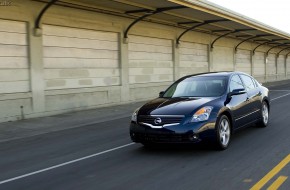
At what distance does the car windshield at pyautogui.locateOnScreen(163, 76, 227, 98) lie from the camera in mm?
8617

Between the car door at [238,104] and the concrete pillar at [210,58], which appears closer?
the car door at [238,104]

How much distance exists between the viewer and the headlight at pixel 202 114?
7.41m

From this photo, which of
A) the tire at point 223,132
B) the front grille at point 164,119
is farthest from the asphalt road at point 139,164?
the front grille at point 164,119

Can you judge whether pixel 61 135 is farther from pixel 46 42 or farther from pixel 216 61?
pixel 216 61

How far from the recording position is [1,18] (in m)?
13.0

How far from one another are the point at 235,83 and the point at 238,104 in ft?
2.23

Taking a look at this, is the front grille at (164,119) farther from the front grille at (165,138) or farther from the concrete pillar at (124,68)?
the concrete pillar at (124,68)

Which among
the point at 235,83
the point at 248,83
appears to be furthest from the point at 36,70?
the point at 235,83

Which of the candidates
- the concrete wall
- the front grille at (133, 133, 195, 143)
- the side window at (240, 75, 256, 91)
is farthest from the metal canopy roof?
the front grille at (133, 133, 195, 143)

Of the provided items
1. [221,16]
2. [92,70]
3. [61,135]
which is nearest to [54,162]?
[61,135]

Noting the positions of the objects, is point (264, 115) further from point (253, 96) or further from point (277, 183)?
point (277, 183)

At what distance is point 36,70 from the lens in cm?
1420

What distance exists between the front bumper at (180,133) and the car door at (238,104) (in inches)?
43.0

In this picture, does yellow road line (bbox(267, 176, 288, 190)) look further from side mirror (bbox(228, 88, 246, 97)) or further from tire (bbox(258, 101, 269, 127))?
tire (bbox(258, 101, 269, 127))
